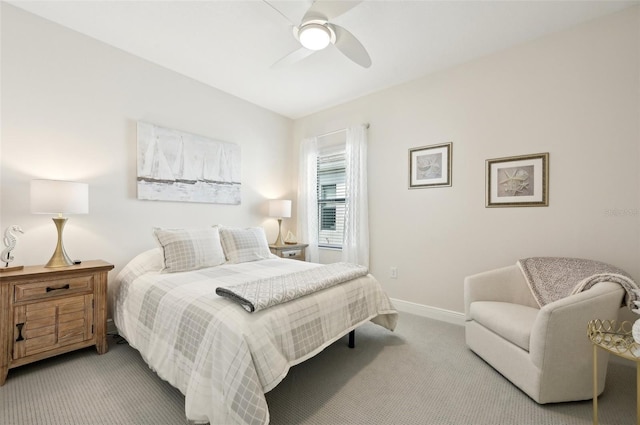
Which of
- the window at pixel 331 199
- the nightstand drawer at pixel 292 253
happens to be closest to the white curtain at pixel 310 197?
the window at pixel 331 199

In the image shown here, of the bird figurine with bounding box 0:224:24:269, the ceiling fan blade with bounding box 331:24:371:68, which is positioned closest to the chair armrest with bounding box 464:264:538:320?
the ceiling fan blade with bounding box 331:24:371:68

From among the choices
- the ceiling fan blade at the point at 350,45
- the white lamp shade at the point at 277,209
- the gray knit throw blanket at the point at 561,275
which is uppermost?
the ceiling fan blade at the point at 350,45

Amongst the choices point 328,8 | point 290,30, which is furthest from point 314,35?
point 290,30

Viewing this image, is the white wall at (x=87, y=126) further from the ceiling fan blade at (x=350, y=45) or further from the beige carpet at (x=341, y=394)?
the ceiling fan blade at (x=350, y=45)

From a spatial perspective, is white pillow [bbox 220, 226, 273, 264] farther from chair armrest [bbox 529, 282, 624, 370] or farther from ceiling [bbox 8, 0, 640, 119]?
chair armrest [bbox 529, 282, 624, 370]

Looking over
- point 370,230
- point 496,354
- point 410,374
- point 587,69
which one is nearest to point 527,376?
point 496,354

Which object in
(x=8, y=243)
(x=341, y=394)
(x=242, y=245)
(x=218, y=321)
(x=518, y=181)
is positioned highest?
(x=518, y=181)

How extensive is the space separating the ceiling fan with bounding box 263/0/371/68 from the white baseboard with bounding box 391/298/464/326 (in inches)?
103

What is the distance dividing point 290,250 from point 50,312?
2.41 m

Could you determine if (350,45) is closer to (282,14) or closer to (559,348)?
(282,14)

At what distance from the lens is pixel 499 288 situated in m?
2.29

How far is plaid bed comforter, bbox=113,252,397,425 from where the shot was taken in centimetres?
129

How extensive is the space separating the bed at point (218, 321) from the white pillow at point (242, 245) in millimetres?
30

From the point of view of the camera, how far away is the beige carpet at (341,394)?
4.99ft
